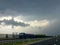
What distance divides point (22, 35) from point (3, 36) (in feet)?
30.8

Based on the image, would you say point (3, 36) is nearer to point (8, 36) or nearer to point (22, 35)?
point (8, 36)

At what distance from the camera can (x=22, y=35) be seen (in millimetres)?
87125

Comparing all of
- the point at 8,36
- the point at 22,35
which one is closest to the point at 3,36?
the point at 8,36

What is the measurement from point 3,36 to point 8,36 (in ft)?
12.0

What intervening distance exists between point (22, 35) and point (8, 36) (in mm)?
6633

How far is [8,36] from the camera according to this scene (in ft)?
283

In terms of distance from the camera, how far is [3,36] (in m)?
83.0
